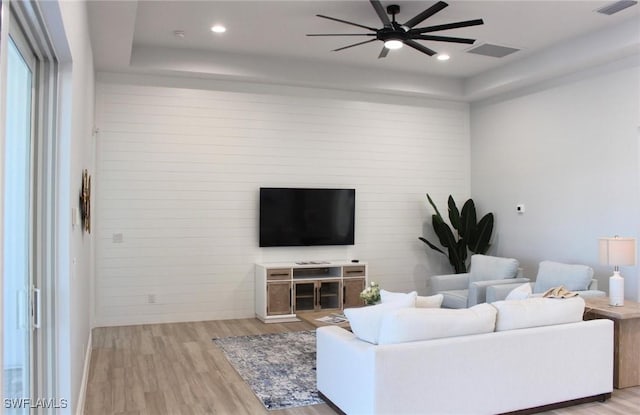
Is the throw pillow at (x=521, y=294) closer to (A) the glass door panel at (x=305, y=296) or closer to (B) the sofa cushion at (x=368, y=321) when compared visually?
(B) the sofa cushion at (x=368, y=321)

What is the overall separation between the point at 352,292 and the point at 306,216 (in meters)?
A: 1.20

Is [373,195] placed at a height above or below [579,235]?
above

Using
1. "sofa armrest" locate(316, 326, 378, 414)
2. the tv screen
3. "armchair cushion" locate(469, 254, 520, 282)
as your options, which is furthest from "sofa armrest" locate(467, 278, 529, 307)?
"sofa armrest" locate(316, 326, 378, 414)

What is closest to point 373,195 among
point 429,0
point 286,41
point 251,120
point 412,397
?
point 251,120

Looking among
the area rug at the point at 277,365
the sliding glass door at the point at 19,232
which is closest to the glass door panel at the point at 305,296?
the area rug at the point at 277,365

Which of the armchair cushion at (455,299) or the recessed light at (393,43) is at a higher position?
the recessed light at (393,43)

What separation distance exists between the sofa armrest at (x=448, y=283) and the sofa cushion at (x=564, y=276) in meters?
0.98

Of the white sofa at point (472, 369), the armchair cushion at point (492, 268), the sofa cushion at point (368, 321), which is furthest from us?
the armchair cushion at point (492, 268)

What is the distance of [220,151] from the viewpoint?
7051 mm

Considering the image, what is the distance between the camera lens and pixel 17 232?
233 cm

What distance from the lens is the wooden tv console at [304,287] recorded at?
6.85 metres

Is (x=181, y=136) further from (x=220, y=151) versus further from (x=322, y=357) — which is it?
(x=322, y=357)

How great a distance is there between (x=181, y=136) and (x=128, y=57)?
122cm

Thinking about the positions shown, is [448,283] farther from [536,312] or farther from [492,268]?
[536,312]
